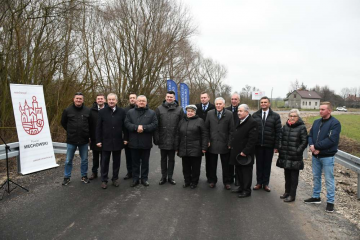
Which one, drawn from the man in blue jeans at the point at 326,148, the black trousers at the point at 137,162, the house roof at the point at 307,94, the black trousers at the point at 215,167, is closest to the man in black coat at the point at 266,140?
the black trousers at the point at 215,167

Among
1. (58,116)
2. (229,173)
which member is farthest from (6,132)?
(229,173)

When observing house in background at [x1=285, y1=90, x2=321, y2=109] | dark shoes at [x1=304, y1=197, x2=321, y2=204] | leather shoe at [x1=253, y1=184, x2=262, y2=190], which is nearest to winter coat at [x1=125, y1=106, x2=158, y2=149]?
leather shoe at [x1=253, y1=184, x2=262, y2=190]

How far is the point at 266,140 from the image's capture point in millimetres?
5684

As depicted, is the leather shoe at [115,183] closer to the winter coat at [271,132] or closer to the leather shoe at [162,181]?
the leather shoe at [162,181]

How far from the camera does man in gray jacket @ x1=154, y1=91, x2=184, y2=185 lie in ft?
19.9

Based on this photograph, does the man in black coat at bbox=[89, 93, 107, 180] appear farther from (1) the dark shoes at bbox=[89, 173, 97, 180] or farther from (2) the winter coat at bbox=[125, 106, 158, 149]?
(2) the winter coat at bbox=[125, 106, 158, 149]

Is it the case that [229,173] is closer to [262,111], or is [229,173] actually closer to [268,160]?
[268,160]

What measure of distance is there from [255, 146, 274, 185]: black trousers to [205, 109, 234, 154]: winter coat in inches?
29.0

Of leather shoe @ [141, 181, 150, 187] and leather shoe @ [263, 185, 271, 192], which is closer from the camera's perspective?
leather shoe @ [263, 185, 271, 192]

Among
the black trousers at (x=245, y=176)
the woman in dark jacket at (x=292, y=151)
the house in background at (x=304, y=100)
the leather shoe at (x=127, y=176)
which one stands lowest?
the leather shoe at (x=127, y=176)

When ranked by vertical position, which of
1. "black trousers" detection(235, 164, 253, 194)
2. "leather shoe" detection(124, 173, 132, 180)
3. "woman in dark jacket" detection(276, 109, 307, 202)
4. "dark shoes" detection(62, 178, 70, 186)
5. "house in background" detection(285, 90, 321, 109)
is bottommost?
"leather shoe" detection(124, 173, 132, 180)

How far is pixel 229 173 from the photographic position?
20.5ft

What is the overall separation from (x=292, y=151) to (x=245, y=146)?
36.2 inches

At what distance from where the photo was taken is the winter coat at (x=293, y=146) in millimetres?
5062
